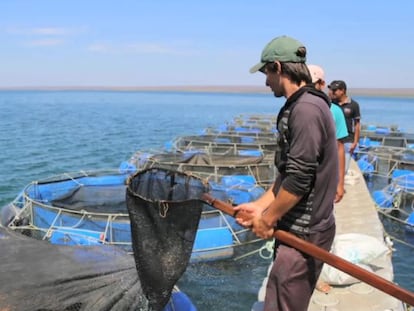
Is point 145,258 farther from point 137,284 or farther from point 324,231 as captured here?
point 324,231

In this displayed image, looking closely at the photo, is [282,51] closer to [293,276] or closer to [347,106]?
[293,276]

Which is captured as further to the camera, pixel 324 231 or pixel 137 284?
pixel 137 284

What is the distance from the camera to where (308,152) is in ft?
8.63

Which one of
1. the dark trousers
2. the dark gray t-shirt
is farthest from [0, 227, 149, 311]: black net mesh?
the dark gray t-shirt

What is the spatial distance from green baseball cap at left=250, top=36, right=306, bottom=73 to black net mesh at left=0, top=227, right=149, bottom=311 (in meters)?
2.29

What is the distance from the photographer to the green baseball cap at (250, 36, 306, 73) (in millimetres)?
2763

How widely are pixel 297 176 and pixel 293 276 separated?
28.1 inches

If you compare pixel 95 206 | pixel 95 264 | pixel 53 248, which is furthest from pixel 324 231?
pixel 95 206

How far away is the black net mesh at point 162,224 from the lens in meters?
3.14

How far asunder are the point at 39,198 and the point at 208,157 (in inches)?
203

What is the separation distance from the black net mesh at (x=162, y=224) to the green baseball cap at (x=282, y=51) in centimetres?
111

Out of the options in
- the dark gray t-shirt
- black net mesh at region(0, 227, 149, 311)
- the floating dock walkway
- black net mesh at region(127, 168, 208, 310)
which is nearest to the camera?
the dark gray t-shirt

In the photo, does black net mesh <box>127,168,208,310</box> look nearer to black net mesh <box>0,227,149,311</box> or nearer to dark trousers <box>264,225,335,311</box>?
black net mesh <box>0,227,149,311</box>

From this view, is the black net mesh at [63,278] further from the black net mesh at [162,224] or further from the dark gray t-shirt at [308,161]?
the dark gray t-shirt at [308,161]
